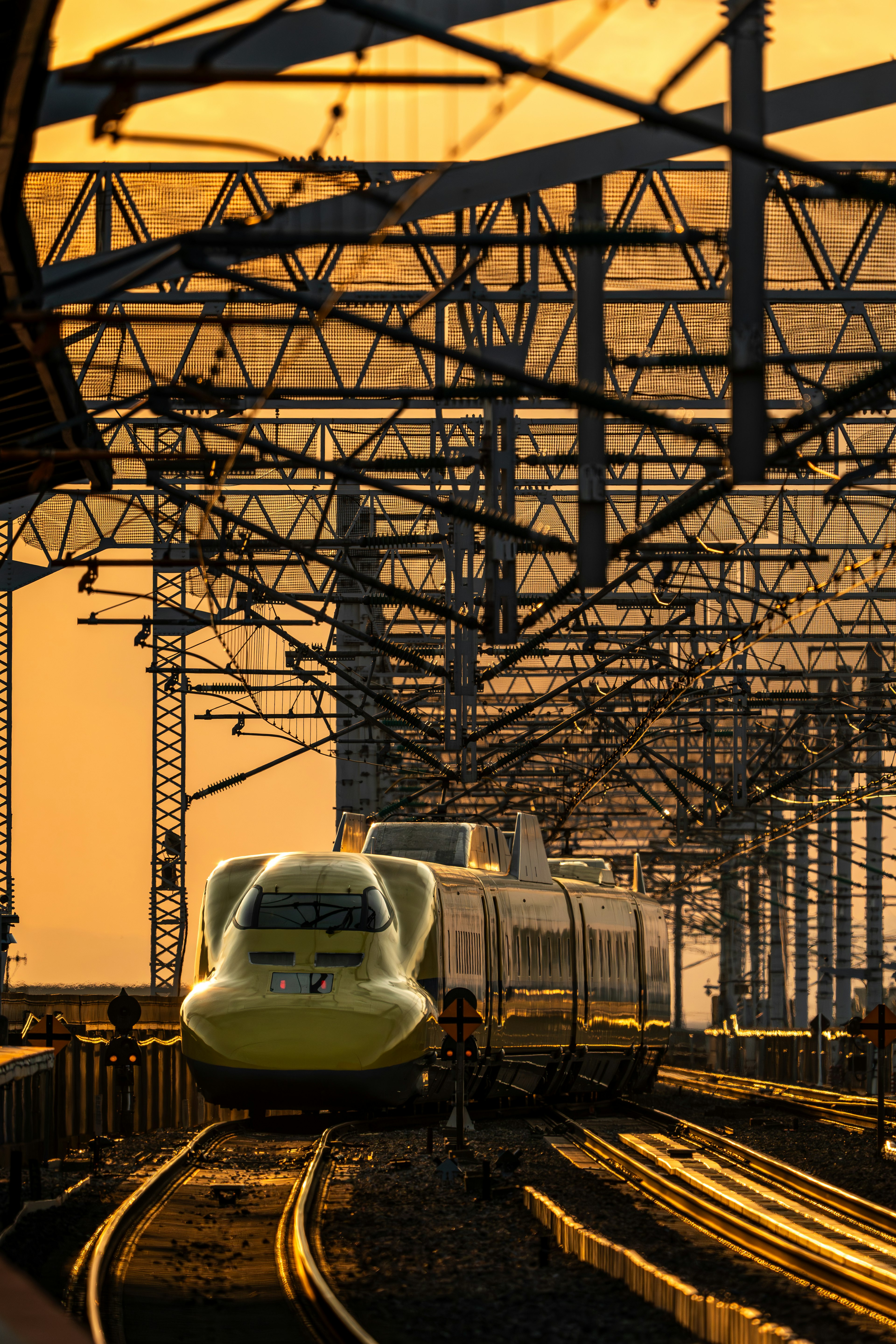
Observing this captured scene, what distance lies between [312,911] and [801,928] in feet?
156

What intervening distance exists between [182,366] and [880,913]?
35598 mm

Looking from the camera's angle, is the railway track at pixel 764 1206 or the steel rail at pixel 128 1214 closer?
the steel rail at pixel 128 1214

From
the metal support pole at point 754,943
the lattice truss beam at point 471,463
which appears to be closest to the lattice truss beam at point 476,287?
the lattice truss beam at point 471,463

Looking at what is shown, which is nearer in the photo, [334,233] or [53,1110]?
[334,233]

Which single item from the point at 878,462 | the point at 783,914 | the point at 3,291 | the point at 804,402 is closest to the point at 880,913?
the point at 783,914

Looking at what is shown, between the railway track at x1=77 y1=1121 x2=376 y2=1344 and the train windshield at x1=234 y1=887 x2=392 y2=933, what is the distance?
2532 mm

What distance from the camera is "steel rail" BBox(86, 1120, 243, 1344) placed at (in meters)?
13.5

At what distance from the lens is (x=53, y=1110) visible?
86.2ft

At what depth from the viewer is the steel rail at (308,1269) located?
13000mm

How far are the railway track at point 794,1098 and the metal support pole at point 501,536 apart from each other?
15018mm

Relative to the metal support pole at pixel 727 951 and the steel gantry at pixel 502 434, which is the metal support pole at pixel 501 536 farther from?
the metal support pole at pixel 727 951

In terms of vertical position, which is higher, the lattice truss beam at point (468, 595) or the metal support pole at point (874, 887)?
the lattice truss beam at point (468, 595)

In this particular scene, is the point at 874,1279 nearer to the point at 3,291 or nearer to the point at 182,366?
the point at 3,291

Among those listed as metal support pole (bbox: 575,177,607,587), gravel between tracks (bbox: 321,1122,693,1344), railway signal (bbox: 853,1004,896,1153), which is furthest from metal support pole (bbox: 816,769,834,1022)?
metal support pole (bbox: 575,177,607,587)
